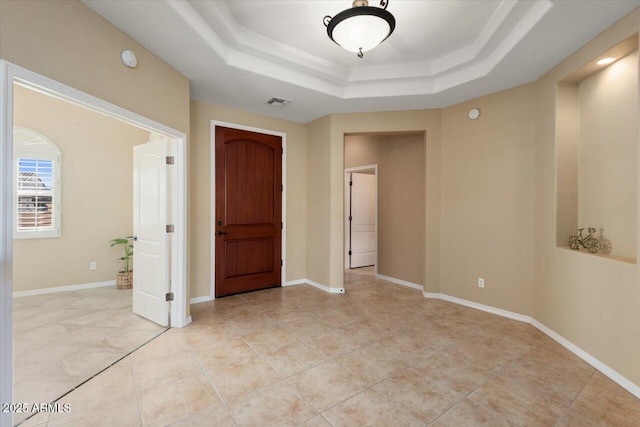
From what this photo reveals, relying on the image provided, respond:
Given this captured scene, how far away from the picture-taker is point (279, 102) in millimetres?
3979

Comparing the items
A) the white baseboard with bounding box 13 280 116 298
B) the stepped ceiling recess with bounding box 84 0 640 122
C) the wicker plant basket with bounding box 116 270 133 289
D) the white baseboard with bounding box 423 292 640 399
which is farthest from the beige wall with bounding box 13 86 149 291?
the white baseboard with bounding box 423 292 640 399

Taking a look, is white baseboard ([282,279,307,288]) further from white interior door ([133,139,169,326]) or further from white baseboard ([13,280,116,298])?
white baseboard ([13,280,116,298])

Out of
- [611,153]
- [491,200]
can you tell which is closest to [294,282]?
[491,200]

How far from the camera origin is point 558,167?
2.90 m

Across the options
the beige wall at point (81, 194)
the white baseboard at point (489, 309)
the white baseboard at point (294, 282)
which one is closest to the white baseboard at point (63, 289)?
the beige wall at point (81, 194)

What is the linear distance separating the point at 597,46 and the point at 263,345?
3904 millimetres

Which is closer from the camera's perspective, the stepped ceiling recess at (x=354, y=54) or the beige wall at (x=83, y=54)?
the beige wall at (x=83, y=54)

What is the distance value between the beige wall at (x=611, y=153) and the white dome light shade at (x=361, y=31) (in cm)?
208

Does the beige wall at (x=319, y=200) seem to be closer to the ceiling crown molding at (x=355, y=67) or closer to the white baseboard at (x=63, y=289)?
the ceiling crown molding at (x=355, y=67)

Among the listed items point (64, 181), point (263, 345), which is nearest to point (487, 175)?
point (263, 345)

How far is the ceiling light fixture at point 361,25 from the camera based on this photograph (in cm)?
204

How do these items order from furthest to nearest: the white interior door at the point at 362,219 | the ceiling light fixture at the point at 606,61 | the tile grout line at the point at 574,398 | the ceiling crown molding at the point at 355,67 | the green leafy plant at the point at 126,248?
1. the white interior door at the point at 362,219
2. the green leafy plant at the point at 126,248
3. the ceiling light fixture at the point at 606,61
4. the ceiling crown molding at the point at 355,67
5. the tile grout line at the point at 574,398

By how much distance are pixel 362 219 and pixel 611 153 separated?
434cm

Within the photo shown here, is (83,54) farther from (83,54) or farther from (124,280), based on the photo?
(124,280)
